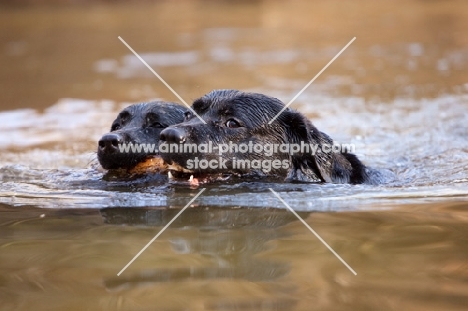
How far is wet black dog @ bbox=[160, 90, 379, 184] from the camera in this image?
5.73 m

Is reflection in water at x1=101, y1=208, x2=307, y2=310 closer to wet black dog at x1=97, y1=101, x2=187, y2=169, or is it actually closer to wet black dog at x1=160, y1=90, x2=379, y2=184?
wet black dog at x1=160, y1=90, x2=379, y2=184

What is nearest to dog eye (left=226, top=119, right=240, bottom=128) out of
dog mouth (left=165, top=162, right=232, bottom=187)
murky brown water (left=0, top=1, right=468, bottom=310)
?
dog mouth (left=165, top=162, right=232, bottom=187)

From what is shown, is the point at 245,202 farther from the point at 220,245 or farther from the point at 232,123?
the point at 220,245

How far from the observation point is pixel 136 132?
6.55 metres

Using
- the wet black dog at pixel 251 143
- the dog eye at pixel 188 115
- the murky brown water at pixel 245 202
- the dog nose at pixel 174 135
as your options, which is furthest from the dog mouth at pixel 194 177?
the dog eye at pixel 188 115

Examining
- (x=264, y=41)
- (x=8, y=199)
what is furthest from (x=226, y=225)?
(x=264, y=41)

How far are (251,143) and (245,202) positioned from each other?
846mm

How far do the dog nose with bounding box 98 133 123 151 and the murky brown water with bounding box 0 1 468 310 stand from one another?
0.35 m

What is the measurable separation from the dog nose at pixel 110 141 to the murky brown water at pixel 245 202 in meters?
0.35

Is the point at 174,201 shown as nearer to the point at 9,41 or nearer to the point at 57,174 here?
the point at 57,174

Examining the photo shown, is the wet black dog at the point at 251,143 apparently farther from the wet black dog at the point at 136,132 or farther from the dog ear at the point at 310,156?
the wet black dog at the point at 136,132

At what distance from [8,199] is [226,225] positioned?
1.98 meters

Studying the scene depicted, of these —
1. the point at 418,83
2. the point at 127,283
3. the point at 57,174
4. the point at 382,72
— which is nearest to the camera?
the point at 127,283

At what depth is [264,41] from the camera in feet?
59.7
